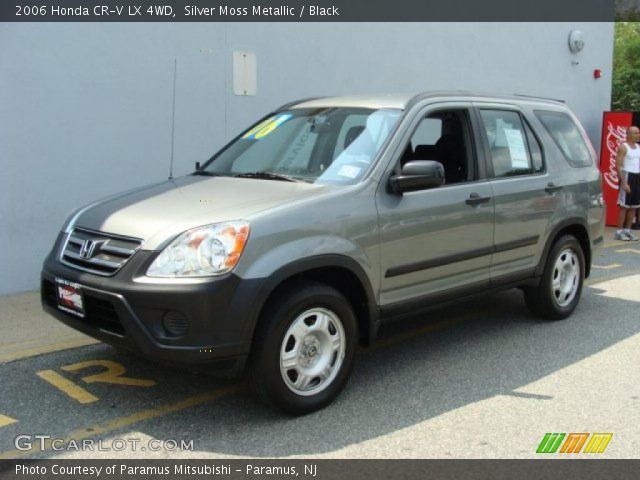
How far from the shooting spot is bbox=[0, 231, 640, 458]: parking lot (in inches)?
140

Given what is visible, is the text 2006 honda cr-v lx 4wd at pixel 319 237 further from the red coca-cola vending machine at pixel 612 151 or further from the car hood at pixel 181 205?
the red coca-cola vending machine at pixel 612 151

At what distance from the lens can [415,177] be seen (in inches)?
163

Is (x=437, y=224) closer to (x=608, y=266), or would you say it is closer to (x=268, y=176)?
(x=268, y=176)

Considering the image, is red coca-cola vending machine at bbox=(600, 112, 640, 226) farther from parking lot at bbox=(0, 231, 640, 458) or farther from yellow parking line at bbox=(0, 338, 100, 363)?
yellow parking line at bbox=(0, 338, 100, 363)

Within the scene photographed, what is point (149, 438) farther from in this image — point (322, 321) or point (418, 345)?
point (418, 345)

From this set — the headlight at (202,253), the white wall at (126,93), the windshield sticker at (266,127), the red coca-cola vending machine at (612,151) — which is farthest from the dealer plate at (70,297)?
the red coca-cola vending machine at (612,151)

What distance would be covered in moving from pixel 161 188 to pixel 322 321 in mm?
1446

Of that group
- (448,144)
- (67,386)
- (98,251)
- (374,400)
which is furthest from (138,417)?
(448,144)

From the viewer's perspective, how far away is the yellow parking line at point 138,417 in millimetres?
3525

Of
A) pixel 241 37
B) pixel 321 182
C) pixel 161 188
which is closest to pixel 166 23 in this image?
pixel 241 37

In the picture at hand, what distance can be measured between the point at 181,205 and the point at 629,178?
28.8 ft

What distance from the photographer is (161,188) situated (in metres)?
4.43
